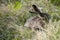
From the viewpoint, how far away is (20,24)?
4523 millimetres

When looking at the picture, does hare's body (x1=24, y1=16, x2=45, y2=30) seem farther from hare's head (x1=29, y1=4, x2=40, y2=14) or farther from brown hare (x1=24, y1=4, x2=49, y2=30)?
hare's head (x1=29, y1=4, x2=40, y2=14)

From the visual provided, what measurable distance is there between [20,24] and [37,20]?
1.27 feet

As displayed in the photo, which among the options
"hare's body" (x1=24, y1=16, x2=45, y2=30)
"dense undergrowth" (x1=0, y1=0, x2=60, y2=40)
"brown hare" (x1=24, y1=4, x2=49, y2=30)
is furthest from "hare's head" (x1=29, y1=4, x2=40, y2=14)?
"hare's body" (x1=24, y1=16, x2=45, y2=30)

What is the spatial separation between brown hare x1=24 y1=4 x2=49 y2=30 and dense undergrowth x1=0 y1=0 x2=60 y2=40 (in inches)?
4.4

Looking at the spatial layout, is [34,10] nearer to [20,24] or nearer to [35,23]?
[35,23]

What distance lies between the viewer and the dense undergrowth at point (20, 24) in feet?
13.7

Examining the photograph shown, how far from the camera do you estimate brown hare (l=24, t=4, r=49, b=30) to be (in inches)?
177

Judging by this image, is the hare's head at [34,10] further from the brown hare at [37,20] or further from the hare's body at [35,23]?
the hare's body at [35,23]

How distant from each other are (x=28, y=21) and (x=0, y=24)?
634 millimetres

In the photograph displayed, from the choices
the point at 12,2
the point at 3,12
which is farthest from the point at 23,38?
→ the point at 12,2

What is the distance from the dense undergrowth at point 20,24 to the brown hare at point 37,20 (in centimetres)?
11

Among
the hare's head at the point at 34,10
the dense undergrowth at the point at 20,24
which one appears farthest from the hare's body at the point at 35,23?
the hare's head at the point at 34,10

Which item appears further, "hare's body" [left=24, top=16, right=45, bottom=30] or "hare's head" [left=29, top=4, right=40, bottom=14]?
"hare's head" [left=29, top=4, right=40, bottom=14]

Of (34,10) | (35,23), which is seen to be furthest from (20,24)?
(34,10)
